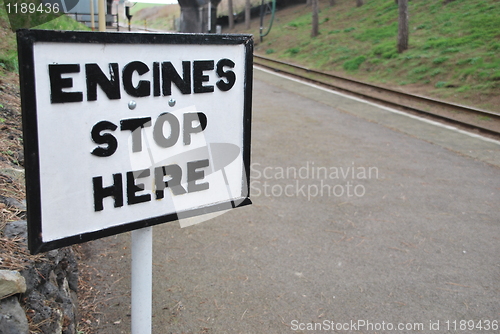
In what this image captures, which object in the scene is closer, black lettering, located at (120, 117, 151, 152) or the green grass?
black lettering, located at (120, 117, 151, 152)

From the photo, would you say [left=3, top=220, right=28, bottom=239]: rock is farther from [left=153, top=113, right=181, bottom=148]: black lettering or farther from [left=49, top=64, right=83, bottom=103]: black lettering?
[left=49, top=64, right=83, bottom=103]: black lettering

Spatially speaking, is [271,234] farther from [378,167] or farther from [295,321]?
[378,167]

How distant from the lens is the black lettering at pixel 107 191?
148 cm

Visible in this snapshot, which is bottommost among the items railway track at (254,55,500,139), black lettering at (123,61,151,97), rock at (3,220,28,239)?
railway track at (254,55,500,139)

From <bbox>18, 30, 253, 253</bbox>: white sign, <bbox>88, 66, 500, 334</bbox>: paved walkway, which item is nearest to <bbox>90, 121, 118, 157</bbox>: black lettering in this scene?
<bbox>18, 30, 253, 253</bbox>: white sign

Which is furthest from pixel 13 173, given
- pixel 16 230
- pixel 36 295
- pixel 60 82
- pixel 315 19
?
pixel 315 19

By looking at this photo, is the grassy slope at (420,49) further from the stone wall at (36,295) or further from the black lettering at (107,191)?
the black lettering at (107,191)

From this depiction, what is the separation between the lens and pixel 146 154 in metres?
1.57

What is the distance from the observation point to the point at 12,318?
215 cm

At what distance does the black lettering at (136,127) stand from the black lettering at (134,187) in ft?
0.25

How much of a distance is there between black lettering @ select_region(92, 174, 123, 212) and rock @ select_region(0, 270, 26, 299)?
1.05 m

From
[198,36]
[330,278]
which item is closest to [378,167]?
[330,278]

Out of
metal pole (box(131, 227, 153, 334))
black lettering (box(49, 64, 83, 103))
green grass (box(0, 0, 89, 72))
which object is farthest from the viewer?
green grass (box(0, 0, 89, 72))

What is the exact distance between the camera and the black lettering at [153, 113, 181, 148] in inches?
62.1
